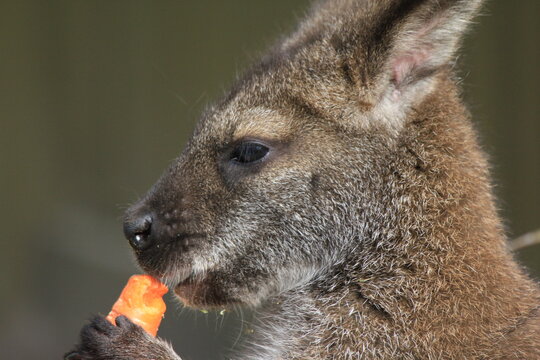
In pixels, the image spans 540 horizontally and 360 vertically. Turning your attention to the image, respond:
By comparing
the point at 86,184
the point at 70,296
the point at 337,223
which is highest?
the point at 337,223

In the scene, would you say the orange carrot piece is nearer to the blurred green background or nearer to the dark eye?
the dark eye

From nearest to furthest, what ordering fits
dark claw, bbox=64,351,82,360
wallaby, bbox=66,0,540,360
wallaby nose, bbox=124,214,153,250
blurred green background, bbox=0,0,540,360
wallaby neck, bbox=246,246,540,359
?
1. wallaby neck, bbox=246,246,540,359
2. wallaby, bbox=66,0,540,360
3. dark claw, bbox=64,351,82,360
4. wallaby nose, bbox=124,214,153,250
5. blurred green background, bbox=0,0,540,360

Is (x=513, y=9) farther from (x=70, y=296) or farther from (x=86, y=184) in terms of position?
(x=70, y=296)

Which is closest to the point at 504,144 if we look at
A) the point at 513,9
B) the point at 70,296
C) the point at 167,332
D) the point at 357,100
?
the point at 513,9

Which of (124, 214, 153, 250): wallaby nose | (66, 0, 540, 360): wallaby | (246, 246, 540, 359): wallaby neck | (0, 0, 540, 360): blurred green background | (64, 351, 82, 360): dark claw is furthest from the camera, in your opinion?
(0, 0, 540, 360): blurred green background

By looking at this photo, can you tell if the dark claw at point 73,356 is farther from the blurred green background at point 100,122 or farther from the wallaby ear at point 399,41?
the blurred green background at point 100,122

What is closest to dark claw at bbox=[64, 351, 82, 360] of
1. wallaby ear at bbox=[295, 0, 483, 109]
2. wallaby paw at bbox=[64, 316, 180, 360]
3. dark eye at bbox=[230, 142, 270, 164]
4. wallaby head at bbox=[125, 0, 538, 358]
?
wallaby paw at bbox=[64, 316, 180, 360]
